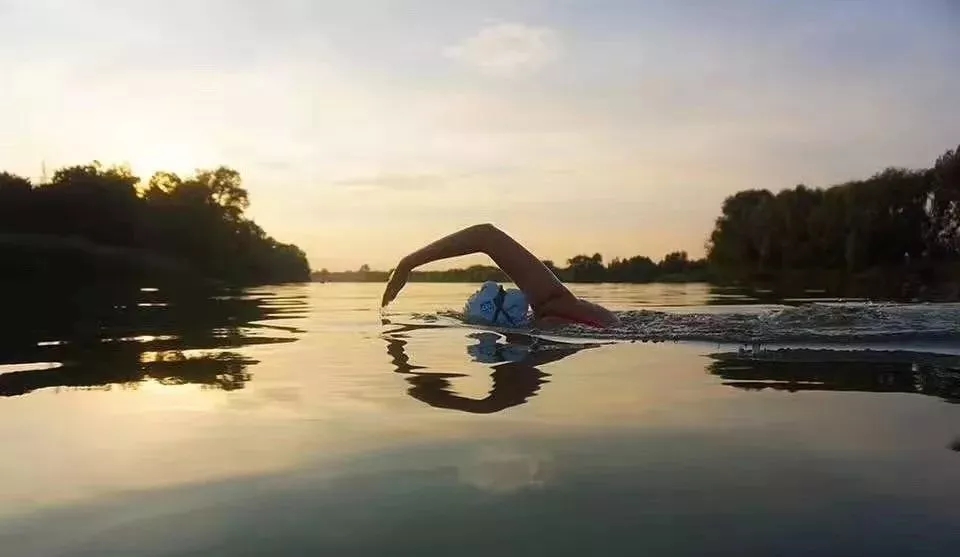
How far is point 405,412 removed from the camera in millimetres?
4020

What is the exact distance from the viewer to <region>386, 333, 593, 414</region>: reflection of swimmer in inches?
170

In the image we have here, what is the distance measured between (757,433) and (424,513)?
173 cm

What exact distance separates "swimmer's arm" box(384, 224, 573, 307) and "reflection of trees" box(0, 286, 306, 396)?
171cm

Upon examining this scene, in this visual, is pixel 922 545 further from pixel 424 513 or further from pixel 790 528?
pixel 424 513

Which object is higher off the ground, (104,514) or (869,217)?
(869,217)

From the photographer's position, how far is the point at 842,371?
5.39 metres

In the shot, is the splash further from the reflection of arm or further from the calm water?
the calm water

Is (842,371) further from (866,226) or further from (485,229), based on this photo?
(866,226)

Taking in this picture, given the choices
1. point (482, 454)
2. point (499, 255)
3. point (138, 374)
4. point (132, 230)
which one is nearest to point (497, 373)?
point (482, 454)

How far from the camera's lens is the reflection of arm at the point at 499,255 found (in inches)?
347

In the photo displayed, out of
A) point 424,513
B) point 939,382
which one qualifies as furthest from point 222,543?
point 939,382

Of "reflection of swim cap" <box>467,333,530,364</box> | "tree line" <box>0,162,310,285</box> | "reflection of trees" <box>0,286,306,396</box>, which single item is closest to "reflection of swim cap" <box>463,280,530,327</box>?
"reflection of swim cap" <box>467,333,530,364</box>

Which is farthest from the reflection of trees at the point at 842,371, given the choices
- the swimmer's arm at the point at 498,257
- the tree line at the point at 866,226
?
the tree line at the point at 866,226

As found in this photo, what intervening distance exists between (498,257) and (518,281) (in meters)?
0.45
